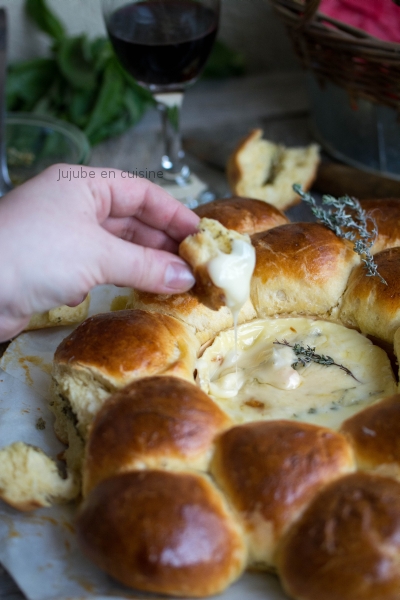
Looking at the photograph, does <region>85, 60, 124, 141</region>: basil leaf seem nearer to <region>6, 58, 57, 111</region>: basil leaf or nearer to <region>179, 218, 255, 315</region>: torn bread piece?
<region>6, 58, 57, 111</region>: basil leaf

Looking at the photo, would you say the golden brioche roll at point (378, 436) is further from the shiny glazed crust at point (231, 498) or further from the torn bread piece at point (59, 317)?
the torn bread piece at point (59, 317)

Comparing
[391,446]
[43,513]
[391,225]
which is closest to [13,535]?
[43,513]

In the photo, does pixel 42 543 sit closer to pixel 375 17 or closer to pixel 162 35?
pixel 162 35

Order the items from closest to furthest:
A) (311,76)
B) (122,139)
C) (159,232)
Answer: (159,232) → (311,76) → (122,139)

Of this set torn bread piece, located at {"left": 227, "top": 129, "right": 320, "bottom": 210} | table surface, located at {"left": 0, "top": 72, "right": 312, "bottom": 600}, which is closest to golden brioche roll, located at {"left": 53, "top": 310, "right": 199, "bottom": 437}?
torn bread piece, located at {"left": 227, "top": 129, "right": 320, "bottom": 210}

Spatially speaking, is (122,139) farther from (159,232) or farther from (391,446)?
(391,446)
